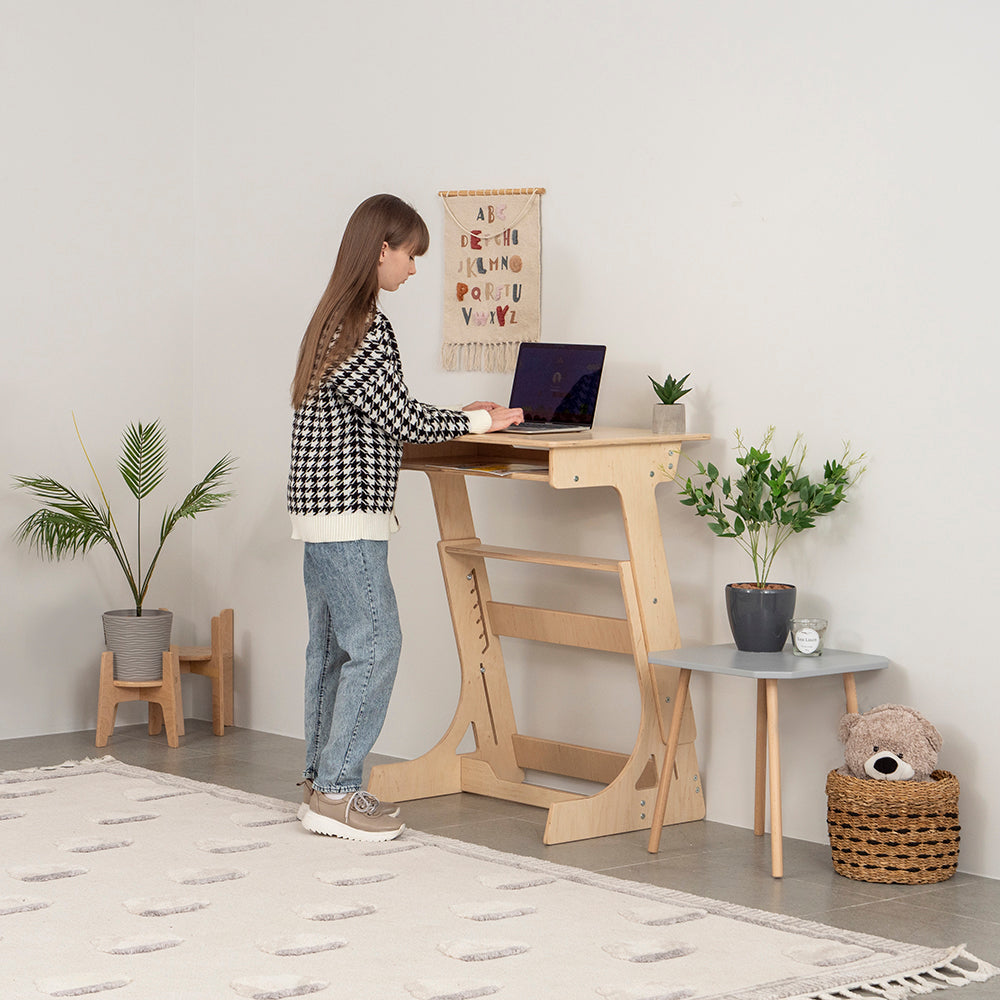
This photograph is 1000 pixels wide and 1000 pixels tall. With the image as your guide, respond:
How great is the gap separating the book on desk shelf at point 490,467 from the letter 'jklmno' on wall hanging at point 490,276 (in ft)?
1.45

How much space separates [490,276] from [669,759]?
147 cm

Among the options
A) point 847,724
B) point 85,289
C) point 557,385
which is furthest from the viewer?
point 85,289

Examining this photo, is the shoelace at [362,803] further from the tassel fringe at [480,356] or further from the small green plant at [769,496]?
the tassel fringe at [480,356]

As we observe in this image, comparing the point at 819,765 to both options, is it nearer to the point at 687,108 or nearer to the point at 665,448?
the point at 665,448

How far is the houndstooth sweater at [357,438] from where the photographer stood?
344 centimetres

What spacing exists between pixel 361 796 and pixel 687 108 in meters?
1.82

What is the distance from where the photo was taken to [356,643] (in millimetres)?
3531

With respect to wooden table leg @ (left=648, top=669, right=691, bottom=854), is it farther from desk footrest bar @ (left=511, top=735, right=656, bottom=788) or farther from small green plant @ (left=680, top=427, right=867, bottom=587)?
small green plant @ (left=680, top=427, right=867, bottom=587)

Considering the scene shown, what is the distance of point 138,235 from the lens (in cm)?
517

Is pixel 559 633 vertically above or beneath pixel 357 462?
beneath

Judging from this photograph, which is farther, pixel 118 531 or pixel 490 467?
pixel 118 531

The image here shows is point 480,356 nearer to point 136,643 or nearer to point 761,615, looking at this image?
point 761,615

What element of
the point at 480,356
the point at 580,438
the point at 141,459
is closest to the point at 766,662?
the point at 580,438

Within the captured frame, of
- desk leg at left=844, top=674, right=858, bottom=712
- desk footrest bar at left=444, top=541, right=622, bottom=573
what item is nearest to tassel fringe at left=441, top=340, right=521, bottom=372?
desk footrest bar at left=444, top=541, right=622, bottom=573
